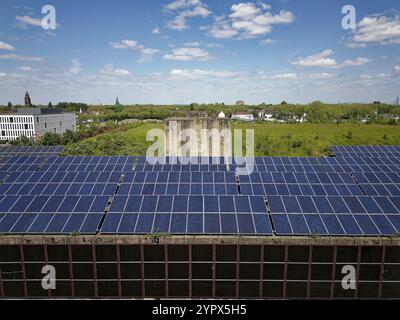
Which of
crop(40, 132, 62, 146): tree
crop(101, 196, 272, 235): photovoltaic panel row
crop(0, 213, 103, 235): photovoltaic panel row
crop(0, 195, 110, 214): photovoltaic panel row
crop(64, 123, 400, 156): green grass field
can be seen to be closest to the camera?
crop(0, 213, 103, 235): photovoltaic panel row

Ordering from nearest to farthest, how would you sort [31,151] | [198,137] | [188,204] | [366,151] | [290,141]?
[188,204] < [198,137] < [31,151] < [366,151] < [290,141]

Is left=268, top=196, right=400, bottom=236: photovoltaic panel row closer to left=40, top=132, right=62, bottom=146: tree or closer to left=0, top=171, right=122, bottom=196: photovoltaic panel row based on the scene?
left=0, top=171, right=122, bottom=196: photovoltaic panel row

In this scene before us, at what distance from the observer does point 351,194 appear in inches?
832

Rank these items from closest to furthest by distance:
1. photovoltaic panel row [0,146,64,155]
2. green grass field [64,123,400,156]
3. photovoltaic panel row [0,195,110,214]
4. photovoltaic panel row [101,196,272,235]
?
1. photovoltaic panel row [101,196,272,235]
2. photovoltaic panel row [0,195,110,214]
3. photovoltaic panel row [0,146,64,155]
4. green grass field [64,123,400,156]

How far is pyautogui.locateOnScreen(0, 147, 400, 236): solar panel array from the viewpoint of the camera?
59.3 feet

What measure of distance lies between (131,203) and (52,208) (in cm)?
513

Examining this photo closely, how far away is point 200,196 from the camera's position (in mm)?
20719

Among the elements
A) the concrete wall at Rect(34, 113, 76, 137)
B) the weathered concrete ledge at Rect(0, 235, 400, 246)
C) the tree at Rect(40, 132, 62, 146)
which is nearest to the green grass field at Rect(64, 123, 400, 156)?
the tree at Rect(40, 132, 62, 146)

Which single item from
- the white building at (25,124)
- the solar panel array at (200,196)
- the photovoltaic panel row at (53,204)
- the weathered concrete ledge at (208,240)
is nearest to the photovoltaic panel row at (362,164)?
the solar panel array at (200,196)

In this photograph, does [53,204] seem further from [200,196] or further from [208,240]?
[208,240]

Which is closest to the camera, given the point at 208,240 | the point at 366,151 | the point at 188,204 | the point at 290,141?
the point at 208,240

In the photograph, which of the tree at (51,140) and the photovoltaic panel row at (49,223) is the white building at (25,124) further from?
the photovoltaic panel row at (49,223)

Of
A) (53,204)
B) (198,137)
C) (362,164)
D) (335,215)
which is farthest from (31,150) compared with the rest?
(362,164)
